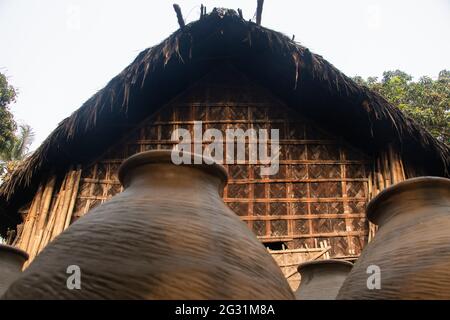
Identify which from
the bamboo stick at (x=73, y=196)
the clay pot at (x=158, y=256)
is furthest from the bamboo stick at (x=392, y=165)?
the clay pot at (x=158, y=256)

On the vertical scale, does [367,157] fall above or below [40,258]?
above

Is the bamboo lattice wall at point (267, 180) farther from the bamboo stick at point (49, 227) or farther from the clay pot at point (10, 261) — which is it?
the clay pot at point (10, 261)

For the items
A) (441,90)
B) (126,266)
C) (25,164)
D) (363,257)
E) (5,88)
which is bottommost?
(126,266)

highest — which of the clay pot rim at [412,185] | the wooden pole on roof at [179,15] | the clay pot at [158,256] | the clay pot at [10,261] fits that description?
the wooden pole on roof at [179,15]

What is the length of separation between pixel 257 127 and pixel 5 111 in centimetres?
863

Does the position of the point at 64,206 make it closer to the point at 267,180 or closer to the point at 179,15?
the point at 267,180

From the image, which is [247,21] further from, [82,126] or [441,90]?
[441,90]

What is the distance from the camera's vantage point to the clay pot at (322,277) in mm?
1992

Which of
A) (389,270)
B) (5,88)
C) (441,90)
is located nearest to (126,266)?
(389,270)

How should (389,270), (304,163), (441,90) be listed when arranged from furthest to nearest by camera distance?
(441,90) → (304,163) → (389,270)

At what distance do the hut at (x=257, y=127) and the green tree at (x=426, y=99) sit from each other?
→ 22.0ft

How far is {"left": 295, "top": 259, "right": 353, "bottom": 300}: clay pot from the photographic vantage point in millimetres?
1992

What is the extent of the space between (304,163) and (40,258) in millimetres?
5127

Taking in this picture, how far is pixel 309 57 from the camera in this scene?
5.75 meters
